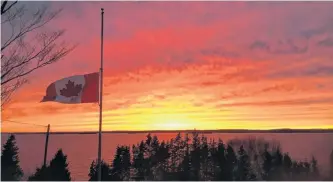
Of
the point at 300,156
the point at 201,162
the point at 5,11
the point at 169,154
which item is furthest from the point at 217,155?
the point at 5,11

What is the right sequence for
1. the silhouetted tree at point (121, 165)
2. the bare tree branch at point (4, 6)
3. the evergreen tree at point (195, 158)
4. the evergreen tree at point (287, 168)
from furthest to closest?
the evergreen tree at point (287, 168) → the evergreen tree at point (195, 158) → the silhouetted tree at point (121, 165) → the bare tree branch at point (4, 6)

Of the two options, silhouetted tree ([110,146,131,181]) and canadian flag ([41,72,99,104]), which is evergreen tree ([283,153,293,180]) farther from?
canadian flag ([41,72,99,104])

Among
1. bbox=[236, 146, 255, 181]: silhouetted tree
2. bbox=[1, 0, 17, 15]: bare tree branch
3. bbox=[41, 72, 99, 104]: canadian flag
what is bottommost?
bbox=[236, 146, 255, 181]: silhouetted tree

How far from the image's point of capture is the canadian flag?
15008 millimetres

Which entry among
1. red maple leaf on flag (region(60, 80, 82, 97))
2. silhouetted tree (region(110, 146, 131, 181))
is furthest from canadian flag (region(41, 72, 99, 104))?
silhouetted tree (region(110, 146, 131, 181))

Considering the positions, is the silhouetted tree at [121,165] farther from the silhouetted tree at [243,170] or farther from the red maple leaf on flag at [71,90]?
the red maple leaf on flag at [71,90]

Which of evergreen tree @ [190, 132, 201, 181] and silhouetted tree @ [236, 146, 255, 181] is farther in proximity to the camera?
silhouetted tree @ [236, 146, 255, 181]

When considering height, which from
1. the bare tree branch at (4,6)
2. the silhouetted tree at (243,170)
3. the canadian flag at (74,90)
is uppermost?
the bare tree branch at (4,6)

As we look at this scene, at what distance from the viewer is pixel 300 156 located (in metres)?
105

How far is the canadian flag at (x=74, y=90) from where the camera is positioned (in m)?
15.0

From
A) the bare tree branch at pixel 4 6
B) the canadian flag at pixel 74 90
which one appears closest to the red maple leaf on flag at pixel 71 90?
the canadian flag at pixel 74 90

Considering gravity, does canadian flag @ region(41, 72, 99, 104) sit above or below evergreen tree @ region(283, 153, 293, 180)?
above

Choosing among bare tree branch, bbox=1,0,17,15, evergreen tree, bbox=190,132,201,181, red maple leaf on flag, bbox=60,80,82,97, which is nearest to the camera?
bare tree branch, bbox=1,0,17,15

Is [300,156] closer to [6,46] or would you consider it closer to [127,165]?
[127,165]
